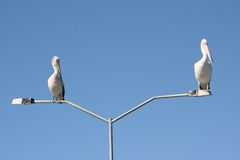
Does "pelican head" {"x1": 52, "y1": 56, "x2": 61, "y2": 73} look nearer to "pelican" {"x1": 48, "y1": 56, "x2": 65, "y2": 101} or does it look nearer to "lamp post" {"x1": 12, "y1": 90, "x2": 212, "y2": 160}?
"pelican" {"x1": 48, "y1": 56, "x2": 65, "y2": 101}

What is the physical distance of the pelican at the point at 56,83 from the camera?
62.1 ft

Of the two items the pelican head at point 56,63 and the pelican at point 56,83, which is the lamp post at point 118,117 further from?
the pelican head at point 56,63

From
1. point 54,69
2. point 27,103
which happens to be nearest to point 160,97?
point 27,103

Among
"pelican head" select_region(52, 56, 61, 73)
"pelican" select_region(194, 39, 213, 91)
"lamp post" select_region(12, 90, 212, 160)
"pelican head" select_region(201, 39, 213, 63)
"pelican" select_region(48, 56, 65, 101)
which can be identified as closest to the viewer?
"lamp post" select_region(12, 90, 212, 160)

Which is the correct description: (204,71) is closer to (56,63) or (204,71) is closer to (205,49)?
(205,49)

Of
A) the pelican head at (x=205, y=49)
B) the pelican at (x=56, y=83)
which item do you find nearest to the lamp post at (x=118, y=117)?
the pelican at (x=56, y=83)

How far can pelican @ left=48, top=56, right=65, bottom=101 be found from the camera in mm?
18922

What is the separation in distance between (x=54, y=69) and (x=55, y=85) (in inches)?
48.8

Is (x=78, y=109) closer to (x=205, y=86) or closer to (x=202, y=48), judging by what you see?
(x=205, y=86)

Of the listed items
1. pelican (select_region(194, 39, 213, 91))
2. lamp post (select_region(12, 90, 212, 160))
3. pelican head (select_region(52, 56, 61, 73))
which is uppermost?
pelican head (select_region(52, 56, 61, 73))

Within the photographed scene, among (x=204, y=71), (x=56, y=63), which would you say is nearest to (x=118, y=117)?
(x=204, y=71)

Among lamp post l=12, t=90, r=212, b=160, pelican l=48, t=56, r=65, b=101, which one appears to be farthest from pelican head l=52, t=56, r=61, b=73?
lamp post l=12, t=90, r=212, b=160

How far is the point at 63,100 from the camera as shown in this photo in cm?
1731

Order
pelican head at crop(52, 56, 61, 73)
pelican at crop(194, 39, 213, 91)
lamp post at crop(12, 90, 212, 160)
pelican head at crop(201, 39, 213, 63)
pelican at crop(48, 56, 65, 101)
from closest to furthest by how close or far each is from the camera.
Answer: lamp post at crop(12, 90, 212, 160) < pelican at crop(194, 39, 213, 91) < pelican head at crop(201, 39, 213, 63) < pelican at crop(48, 56, 65, 101) < pelican head at crop(52, 56, 61, 73)
